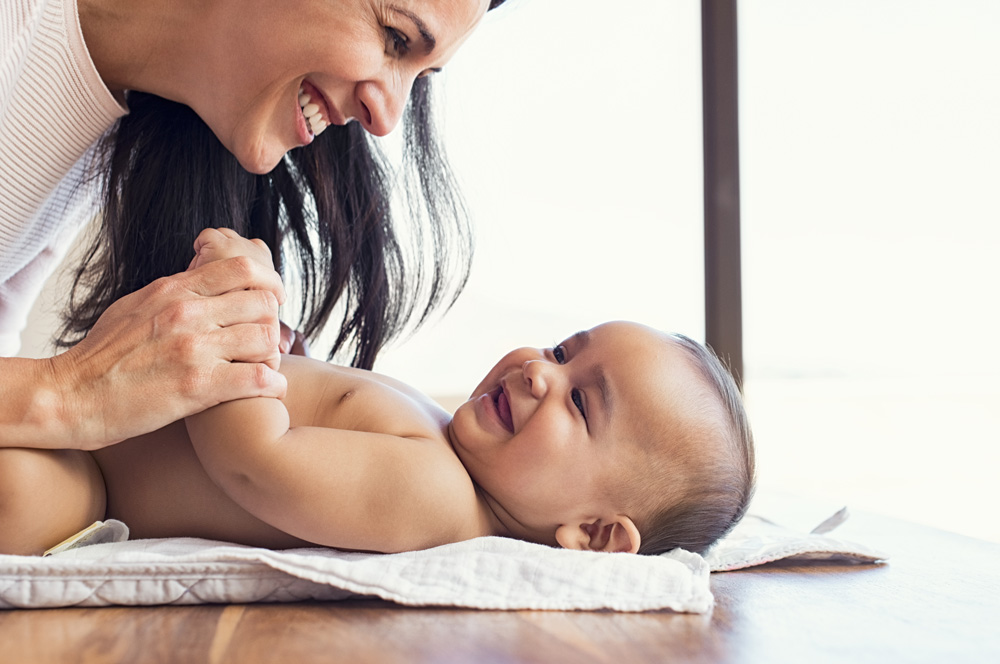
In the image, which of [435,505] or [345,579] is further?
[435,505]

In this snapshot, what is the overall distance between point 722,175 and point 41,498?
1.93m

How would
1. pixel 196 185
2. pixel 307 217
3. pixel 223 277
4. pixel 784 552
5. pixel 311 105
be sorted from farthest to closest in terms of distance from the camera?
pixel 307 217 < pixel 196 185 < pixel 311 105 < pixel 784 552 < pixel 223 277

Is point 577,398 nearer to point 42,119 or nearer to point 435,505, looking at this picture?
point 435,505

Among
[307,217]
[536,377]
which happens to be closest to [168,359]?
[536,377]

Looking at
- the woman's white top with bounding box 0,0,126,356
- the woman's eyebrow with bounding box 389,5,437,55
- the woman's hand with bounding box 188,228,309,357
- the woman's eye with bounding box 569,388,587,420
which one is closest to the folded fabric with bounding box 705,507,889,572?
the woman's eye with bounding box 569,388,587,420

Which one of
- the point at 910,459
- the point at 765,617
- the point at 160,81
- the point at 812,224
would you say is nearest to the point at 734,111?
the point at 812,224

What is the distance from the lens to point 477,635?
74cm

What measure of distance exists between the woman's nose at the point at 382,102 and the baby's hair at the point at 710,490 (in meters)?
0.60

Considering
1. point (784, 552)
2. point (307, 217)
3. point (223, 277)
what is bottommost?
point (784, 552)

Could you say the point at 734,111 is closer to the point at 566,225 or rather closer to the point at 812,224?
the point at 812,224

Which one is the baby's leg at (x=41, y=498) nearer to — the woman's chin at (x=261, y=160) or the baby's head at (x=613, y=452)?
the baby's head at (x=613, y=452)

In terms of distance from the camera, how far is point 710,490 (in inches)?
44.2

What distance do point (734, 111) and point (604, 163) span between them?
64.6 inches

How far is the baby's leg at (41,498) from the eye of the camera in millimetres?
875
